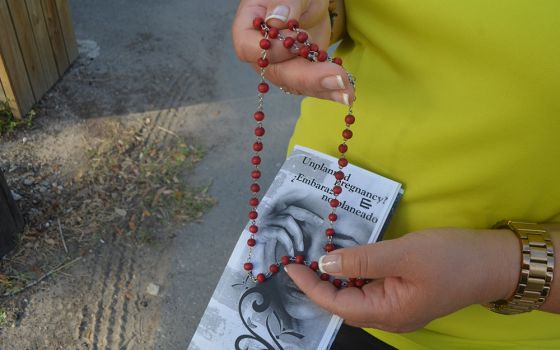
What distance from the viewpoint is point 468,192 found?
828 mm

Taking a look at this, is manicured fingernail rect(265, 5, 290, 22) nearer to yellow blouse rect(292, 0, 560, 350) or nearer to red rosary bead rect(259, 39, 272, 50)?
red rosary bead rect(259, 39, 272, 50)

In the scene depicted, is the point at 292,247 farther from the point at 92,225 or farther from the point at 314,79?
the point at 92,225

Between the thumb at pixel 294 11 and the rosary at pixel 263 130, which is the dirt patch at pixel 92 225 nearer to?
the rosary at pixel 263 130

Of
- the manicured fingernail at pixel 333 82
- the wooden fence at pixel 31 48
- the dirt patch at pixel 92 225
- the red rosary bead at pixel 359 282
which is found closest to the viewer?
the manicured fingernail at pixel 333 82

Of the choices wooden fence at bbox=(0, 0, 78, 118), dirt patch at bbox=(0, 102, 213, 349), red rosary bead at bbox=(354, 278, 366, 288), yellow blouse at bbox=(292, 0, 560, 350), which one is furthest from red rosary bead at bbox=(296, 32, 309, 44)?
wooden fence at bbox=(0, 0, 78, 118)

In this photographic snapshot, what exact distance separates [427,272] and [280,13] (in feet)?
1.40

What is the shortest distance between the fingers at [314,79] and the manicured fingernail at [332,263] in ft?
0.76

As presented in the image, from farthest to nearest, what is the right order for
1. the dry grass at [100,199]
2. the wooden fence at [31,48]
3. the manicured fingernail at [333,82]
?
1. the wooden fence at [31,48]
2. the dry grass at [100,199]
3. the manicured fingernail at [333,82]

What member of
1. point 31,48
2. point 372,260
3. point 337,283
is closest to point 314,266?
point 337,283

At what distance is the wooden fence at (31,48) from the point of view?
90.3 inches

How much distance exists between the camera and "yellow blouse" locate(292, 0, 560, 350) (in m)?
0.72

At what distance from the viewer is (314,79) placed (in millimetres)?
727

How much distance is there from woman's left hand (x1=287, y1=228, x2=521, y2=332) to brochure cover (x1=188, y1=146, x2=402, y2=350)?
0.11 metres

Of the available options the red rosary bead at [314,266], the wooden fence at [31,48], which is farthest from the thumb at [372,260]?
the wooden fence at [31,48]
